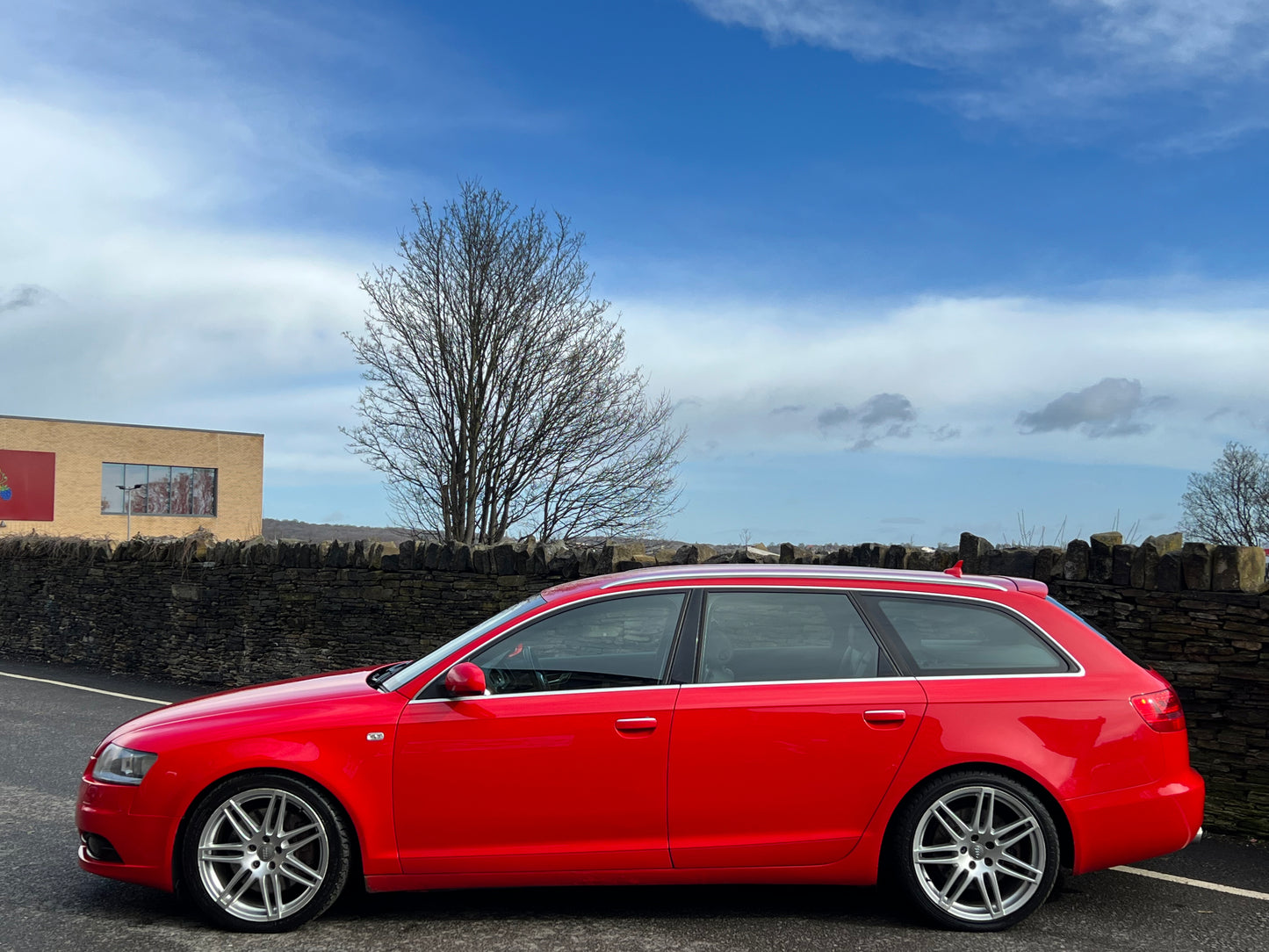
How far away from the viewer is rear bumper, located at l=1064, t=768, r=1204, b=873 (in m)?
4.84

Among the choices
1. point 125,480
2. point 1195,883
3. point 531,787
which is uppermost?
point 125,480

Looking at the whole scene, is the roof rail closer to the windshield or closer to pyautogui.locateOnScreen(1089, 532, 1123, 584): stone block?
the windshield

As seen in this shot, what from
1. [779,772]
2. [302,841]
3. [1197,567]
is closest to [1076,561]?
[1197,567]

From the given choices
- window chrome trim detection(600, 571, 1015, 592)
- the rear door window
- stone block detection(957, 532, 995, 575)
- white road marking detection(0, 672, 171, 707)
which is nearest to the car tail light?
window chrome trim detection(600, 571, 1015, 592)

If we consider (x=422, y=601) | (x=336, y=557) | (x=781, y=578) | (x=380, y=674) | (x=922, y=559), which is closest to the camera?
(x=781, y=578)

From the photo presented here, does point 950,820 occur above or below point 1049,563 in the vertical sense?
below

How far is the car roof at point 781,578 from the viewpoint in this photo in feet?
17.2

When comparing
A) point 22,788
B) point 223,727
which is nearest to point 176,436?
point 22,788

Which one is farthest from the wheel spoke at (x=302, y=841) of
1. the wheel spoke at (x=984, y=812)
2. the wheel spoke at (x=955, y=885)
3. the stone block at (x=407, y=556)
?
the stone block at (x=407, y=556)

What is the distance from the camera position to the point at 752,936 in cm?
473

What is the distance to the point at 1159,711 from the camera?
4.99 metres

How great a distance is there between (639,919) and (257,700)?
2.00 metres

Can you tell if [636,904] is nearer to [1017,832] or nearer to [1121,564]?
[1017,832]

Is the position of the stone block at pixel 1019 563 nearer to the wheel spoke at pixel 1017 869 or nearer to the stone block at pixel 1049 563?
the stone block at pixel 1049 563
